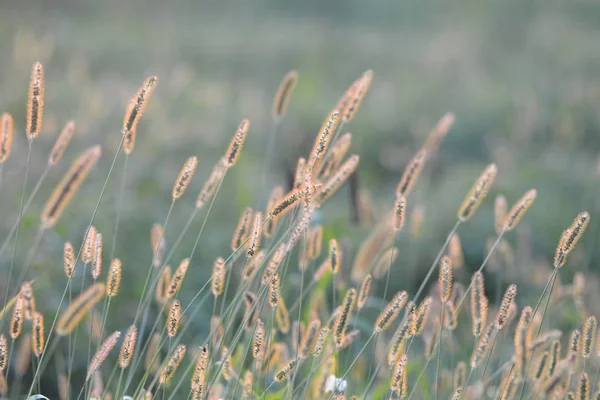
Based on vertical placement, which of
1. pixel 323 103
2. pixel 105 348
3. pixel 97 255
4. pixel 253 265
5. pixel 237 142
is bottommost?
pixel 105 348

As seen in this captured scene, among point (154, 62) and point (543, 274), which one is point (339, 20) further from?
point (543, 274)

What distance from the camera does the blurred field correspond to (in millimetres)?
3648

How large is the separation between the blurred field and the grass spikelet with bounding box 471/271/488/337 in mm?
576

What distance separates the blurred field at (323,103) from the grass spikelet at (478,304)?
576mm

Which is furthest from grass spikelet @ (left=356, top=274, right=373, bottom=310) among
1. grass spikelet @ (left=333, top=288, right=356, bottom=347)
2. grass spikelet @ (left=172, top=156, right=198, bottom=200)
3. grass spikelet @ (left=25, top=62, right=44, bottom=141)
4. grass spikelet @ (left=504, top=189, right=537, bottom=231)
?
grass spikelet @ (left=25, top=62, right=44, bottom=141)

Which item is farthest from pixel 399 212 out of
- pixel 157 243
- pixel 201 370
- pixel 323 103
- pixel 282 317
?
pixel 323 103

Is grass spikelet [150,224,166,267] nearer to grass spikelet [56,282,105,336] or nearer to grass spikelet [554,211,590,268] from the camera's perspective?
grass spikelet [56,282,105,336]

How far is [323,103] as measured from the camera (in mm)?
7016

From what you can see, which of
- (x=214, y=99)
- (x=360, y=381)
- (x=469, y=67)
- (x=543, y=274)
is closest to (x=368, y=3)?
(x=469, y=67)

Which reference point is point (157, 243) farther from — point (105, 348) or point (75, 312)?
point (105, 348)

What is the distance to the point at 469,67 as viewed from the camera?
829 cm

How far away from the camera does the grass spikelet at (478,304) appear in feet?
4.64

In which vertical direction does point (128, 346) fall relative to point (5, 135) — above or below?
below

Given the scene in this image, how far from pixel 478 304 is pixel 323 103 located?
18.2 feet
